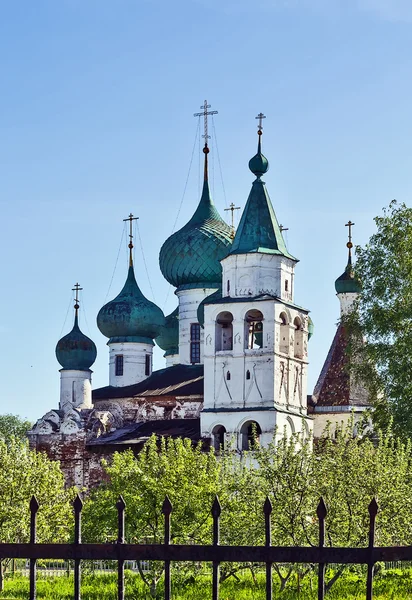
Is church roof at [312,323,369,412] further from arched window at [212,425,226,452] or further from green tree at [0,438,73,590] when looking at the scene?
green tree at [0,438,73,590]

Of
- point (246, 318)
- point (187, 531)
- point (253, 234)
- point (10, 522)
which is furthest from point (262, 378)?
point (187, 531)

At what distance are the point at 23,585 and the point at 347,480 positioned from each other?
23.4 ft

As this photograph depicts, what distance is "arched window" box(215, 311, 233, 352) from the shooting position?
3762cm

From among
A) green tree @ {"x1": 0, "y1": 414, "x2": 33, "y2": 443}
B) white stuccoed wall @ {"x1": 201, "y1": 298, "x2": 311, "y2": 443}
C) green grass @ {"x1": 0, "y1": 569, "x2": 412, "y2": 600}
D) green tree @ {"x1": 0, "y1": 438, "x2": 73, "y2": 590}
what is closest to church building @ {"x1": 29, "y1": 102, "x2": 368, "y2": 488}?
white stuccoed wall @ {"x1": 201, "y1": 298, "x2": 311, "y2": 443}

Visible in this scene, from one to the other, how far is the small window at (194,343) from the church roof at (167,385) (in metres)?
0.60

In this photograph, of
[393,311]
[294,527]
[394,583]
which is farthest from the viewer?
[393,311]

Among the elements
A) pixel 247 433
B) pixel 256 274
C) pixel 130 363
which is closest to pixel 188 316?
pixel 130 363

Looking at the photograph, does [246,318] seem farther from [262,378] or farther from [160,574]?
[160,574]

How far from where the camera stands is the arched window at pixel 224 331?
37625 millimetres

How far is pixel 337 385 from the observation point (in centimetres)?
4128

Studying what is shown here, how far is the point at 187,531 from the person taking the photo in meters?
22.4

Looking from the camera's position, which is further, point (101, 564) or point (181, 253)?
point (181, 253)

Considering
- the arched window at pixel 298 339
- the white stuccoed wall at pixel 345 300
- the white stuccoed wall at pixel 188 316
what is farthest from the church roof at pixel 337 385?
the white stuccoed wall at pixel 188 316

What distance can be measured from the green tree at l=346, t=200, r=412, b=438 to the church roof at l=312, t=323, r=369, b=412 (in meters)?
10.5
